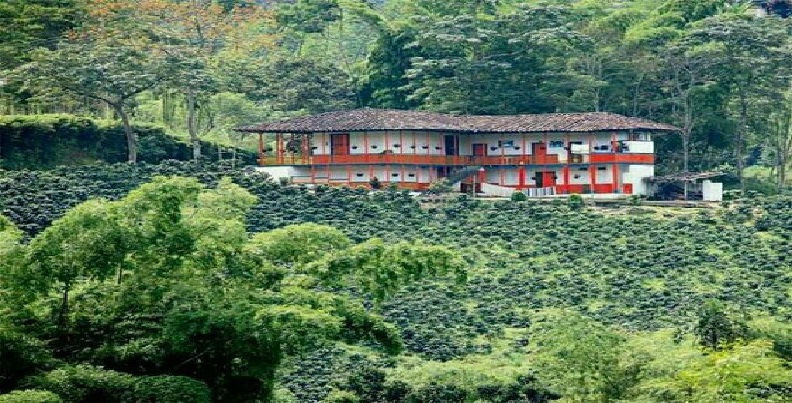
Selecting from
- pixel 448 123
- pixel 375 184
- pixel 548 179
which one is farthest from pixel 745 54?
pixel 375 184

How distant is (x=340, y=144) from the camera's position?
69812 millimetres

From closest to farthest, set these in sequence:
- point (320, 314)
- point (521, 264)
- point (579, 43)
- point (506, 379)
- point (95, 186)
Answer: point (320, 314) → point (506, 379) → point (521, 264) → point (95, 186) → point (579, 43)

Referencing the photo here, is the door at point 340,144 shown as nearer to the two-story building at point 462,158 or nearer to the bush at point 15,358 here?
the two-story building at point 462,158

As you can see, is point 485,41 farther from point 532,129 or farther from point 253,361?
point 253,361

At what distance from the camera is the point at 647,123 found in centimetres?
7019

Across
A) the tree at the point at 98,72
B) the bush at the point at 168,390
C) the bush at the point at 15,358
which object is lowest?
the bush at the point at 168,390

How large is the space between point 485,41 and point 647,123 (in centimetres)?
1018

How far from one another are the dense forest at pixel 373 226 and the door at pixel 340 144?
4.72 m

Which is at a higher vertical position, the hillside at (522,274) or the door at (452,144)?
the door at (452,144)

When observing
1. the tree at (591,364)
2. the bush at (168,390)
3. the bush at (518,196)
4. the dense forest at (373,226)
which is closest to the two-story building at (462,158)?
the dense forest at (373,226)

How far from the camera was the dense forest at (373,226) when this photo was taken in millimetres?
28859

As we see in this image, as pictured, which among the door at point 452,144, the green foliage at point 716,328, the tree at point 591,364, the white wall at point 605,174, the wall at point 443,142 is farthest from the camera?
the door at point 452,144

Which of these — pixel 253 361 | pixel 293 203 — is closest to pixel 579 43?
pixel 293 203

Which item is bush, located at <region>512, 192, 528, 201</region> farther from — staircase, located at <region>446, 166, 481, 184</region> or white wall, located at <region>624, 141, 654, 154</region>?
white wall, located at <region>624, 141, 654, 154</region>
